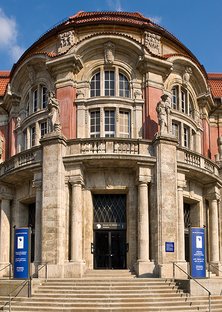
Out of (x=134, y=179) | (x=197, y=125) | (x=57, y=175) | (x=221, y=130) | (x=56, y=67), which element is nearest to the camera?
(x=57, y=175)

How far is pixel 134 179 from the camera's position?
22.5m

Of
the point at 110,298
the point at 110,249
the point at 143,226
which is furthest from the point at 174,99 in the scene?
the point at 110,298

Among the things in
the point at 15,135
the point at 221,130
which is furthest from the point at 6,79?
the point at 221,130

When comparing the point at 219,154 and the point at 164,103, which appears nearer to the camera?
the point at 164,103

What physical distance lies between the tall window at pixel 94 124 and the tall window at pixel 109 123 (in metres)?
0.48

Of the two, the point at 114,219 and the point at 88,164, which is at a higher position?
the point at 88,164

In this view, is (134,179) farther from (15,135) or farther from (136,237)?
(15,135)

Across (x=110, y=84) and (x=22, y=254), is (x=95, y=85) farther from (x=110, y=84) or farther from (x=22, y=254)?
(x=22, y=254)

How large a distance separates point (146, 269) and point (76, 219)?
4.20 metres

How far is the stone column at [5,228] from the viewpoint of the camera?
2527 cm

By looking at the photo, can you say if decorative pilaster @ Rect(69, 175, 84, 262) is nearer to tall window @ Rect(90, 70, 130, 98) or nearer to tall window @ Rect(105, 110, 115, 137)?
tall window @ Rect(105, 110, 115, 137)

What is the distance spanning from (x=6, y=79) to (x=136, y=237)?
18130 millimetres

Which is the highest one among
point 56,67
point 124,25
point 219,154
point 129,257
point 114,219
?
point 124,25

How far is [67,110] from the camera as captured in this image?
24.3 metres
